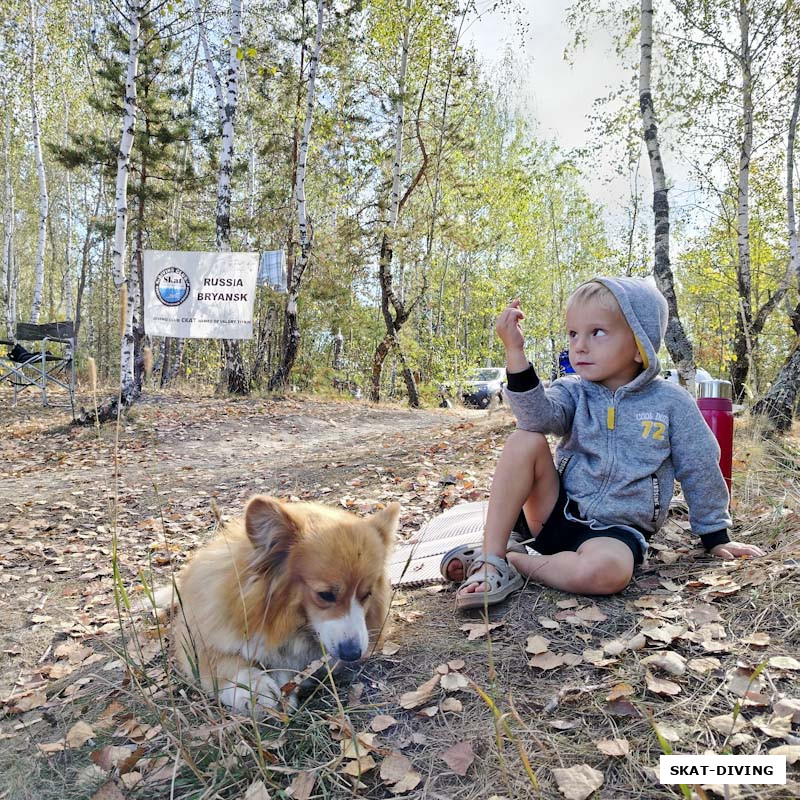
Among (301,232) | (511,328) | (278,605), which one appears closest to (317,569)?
(278,605)

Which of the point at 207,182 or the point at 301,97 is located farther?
the point at 207,182

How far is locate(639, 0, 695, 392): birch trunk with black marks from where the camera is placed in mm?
6629

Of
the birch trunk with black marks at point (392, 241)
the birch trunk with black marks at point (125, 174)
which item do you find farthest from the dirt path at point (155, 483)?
the birch trunk with black marks at point (392, 241)

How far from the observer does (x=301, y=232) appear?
11.9 metres

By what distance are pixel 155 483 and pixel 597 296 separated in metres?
1.78

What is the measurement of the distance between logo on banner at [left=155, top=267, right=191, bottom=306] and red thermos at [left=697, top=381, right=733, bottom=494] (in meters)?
9.03

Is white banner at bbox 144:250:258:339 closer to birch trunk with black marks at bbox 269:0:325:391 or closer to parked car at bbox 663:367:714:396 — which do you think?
birch trunk with black marks at bbox 269:0:325:391

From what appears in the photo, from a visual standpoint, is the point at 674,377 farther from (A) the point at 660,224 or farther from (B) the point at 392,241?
(A) the point at 660,224

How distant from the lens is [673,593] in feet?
6.93

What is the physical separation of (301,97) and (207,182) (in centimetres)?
373

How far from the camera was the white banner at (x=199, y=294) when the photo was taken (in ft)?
31.8

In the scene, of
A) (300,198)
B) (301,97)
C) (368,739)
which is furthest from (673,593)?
(301,97)

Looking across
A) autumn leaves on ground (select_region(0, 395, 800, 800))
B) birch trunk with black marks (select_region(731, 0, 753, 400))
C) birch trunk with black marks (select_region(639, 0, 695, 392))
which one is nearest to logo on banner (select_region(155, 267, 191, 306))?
autumn leaves on ground (select_region(0, 395, 800, 800))

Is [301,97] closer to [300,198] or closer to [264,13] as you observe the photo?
[264,13]
